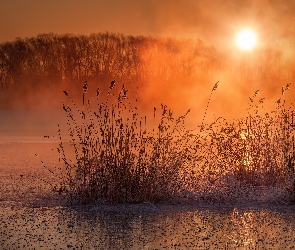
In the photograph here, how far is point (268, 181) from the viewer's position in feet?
35.8

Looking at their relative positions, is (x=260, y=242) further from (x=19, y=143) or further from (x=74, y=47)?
(x=74, y=47)

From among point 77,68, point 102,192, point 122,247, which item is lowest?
point 122,247

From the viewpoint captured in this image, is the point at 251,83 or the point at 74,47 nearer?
the point at 251,83

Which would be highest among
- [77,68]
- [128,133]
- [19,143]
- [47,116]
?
[77,68]

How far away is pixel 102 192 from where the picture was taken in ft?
31.4

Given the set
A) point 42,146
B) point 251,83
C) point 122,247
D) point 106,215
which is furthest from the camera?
point 251,83

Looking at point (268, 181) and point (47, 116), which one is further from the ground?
point (47, 116)

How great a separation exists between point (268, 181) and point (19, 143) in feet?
38.8

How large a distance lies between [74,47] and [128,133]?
28.6m

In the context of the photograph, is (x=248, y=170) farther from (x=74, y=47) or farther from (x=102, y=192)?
(x=74, y=47)

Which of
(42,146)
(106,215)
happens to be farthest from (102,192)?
(42,146)

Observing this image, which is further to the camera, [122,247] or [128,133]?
[128,133]

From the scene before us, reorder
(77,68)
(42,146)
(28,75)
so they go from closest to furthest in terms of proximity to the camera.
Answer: (42,146), (77,68), (28,75)

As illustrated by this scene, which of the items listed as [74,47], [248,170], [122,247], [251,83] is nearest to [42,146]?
[248,170]
